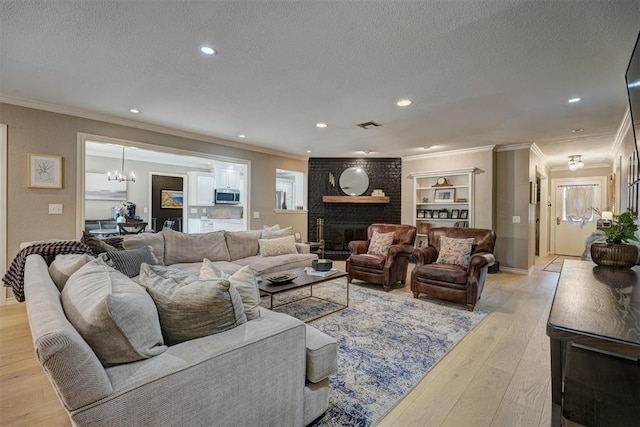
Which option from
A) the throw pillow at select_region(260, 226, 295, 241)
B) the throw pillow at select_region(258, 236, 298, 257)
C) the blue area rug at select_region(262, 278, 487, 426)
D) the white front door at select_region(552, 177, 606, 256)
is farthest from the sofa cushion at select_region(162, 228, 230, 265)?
the white front door at select_region(552, 177, 606, 256)

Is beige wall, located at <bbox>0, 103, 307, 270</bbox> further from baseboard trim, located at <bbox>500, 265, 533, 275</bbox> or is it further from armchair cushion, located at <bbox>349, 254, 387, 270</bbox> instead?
baseboard trim, located at <bbox>500, 265, 533, 275</bbox>

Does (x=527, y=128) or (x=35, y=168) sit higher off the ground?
(x=527, y=128)

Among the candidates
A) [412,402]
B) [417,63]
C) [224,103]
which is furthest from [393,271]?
[224,103]

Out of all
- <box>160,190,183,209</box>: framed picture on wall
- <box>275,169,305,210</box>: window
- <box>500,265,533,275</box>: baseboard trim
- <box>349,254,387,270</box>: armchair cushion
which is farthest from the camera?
<box>160,190,183,209</box>: framed picture on wall

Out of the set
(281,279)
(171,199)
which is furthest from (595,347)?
(171,199)

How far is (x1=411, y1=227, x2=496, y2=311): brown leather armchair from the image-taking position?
338 centimetres

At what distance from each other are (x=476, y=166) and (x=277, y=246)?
4.08 meters

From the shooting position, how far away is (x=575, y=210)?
7609 millimetres

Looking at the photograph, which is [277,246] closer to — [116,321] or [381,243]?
[381,243]

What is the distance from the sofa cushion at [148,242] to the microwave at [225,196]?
14.2ft

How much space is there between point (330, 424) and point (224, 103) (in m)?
3.25

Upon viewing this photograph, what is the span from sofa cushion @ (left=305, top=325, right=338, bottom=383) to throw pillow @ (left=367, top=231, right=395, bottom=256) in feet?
10.1

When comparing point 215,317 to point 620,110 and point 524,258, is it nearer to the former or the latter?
point 620,110

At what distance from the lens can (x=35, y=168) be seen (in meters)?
3.47
